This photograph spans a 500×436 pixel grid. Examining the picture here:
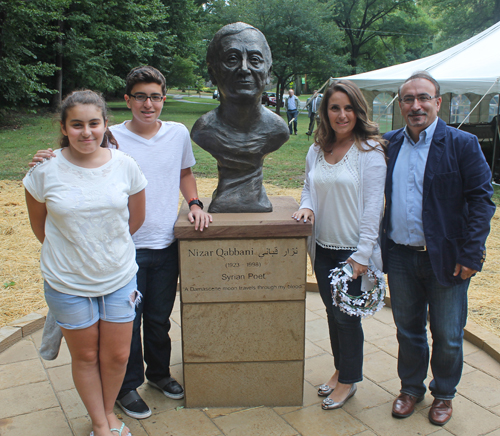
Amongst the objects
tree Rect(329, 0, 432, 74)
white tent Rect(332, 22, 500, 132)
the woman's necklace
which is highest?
tree Rect(329, 0, 432, 74)

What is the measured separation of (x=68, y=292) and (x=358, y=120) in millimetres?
1765

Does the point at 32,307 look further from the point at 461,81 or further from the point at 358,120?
the point at 461,81

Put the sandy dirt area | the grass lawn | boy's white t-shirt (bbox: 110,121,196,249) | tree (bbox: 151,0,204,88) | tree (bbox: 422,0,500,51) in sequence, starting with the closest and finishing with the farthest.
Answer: boy's white t-shirt (bbox: 110,121,196,249), the sandy dirt area, the grass lawn, tree (bbox: 151,0,204,88), tree (bbox: 422,0,500,51)

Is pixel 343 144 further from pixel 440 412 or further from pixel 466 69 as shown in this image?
pixel 466 69

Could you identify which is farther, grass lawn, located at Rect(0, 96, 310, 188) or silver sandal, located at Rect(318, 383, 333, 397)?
grass lawn, located at Rect(0, 96, 310, 188)

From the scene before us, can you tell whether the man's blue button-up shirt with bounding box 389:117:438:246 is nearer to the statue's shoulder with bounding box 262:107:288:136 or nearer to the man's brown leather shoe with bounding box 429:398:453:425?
the statue's shoulder with bounding box 262:107:288:136

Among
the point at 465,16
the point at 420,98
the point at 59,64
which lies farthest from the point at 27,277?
the point at 465,16

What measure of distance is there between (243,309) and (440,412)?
4.32ft

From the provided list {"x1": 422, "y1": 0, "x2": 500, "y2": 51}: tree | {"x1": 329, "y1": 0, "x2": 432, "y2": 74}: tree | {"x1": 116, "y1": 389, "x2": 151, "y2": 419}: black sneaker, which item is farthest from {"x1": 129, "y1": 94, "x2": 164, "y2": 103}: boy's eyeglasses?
{"x1": 329, "y1": 0, "x2": 432, "y2": 74}: tree

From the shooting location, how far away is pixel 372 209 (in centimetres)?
268

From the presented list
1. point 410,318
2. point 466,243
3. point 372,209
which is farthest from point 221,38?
point 410,318

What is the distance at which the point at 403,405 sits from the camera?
3.00 metres

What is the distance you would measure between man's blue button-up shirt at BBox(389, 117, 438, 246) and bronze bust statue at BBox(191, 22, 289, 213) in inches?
31.2

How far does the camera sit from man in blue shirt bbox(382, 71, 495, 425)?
261cm
